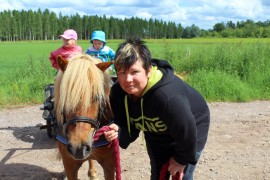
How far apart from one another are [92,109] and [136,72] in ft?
2.00

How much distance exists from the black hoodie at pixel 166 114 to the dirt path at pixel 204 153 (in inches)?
71.3

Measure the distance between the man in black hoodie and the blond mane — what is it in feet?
0.52

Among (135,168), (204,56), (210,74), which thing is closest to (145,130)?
(135,168)

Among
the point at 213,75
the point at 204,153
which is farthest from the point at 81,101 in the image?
the point at 213,75

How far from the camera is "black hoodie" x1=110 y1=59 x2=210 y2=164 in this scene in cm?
192

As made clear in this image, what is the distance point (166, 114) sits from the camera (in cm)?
194

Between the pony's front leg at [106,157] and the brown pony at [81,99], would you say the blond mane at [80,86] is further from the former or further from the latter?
the pony's front leg at [106,157]

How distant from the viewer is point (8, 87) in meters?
8.54

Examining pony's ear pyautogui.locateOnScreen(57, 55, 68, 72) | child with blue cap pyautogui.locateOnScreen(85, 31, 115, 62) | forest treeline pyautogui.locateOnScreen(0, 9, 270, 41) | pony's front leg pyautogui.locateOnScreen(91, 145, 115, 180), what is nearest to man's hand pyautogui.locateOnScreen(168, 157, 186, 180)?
pony's front leg pyautogui.locateOnScreen(91, 145, 115, 180)

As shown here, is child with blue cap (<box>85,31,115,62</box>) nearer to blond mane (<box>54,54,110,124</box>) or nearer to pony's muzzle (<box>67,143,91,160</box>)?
blond mane (<box>54,54,110,124</box>)

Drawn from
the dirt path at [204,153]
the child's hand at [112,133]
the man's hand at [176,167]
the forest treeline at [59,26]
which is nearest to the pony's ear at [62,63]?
the child's hand at [112,133]

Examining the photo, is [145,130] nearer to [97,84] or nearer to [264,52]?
[97,84]

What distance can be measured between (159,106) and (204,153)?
116 inches

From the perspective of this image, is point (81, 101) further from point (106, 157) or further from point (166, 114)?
point (106, 157)
